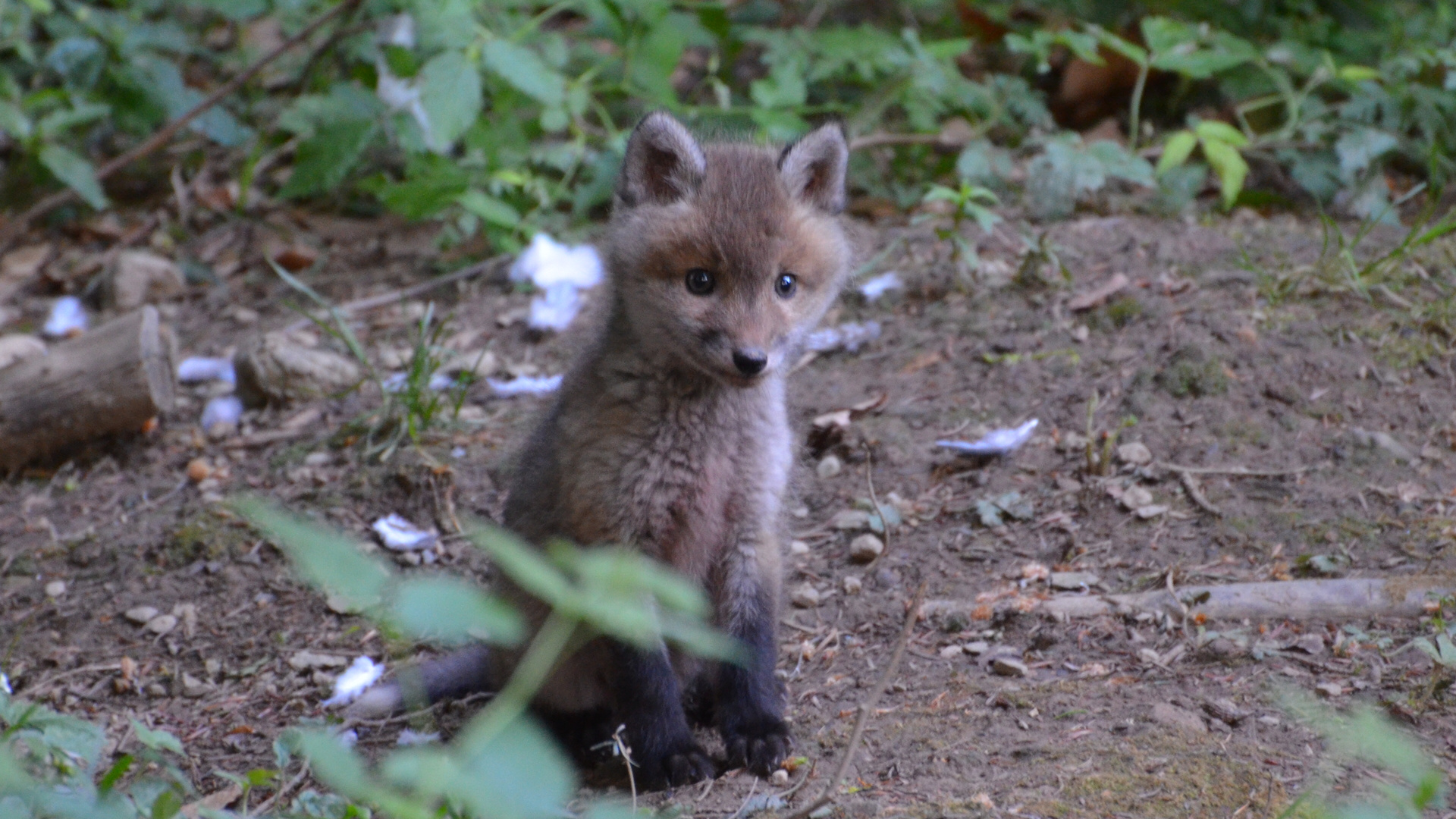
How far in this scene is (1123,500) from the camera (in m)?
4.32

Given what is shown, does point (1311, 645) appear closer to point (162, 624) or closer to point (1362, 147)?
point (1362, 147)

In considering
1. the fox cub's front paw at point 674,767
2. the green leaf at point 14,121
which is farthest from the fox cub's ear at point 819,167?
the green leaf at point 14,121

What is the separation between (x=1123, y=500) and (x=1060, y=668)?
0.92m

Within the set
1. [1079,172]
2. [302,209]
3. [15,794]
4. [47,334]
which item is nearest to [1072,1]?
[1079,172]

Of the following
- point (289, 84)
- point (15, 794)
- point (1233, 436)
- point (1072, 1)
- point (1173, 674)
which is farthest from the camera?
point (289, 84)

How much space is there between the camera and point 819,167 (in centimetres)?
381

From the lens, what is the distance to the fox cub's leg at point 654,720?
345 cm

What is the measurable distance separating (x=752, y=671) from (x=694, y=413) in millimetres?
762

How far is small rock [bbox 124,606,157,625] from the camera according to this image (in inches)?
173

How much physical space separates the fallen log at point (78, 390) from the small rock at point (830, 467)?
2800 mm

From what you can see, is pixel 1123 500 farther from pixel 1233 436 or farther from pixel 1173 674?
pixel 1173 674

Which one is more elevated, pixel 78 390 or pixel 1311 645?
pixel 1311 645

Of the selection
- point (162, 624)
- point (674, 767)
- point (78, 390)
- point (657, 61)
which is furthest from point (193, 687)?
point (657, 61)

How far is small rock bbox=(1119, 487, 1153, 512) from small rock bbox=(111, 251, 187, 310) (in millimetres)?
5225
